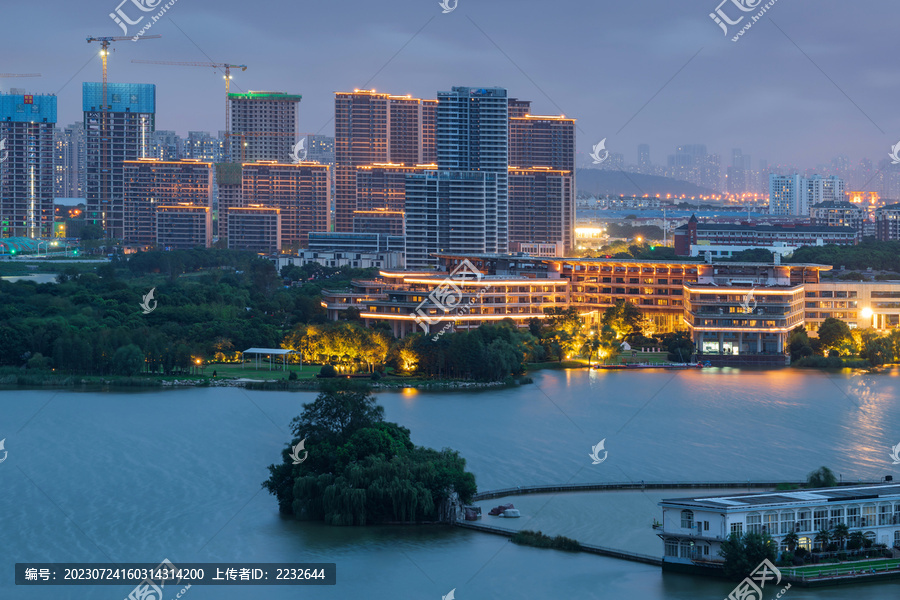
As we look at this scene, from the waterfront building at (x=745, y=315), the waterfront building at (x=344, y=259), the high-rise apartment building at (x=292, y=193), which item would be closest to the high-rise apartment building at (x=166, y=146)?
the high-rise apartment building at (x=292, y=193)

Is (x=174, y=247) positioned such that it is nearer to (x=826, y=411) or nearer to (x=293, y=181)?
(x=293, y=181)

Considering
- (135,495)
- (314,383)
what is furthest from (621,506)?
(314,383)

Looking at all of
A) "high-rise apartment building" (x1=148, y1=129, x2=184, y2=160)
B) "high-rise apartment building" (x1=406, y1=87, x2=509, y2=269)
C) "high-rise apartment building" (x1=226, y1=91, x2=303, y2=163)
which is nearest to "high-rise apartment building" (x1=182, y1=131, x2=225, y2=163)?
"high-rise apartment building" (x1=148, y1=129, x2=184, y2=160)

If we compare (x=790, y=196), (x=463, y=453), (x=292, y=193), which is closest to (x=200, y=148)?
(x=292, y=193)

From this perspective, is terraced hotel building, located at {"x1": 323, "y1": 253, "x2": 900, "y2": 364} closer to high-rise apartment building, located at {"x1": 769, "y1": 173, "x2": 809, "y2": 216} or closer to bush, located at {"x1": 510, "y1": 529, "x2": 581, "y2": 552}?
bush, located at {"x1": 510, "y1": 529, "x2": 581, "y2": 552}

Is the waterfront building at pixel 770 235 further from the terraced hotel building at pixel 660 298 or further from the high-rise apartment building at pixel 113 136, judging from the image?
the high-rise apartment building at pixel 113 136
